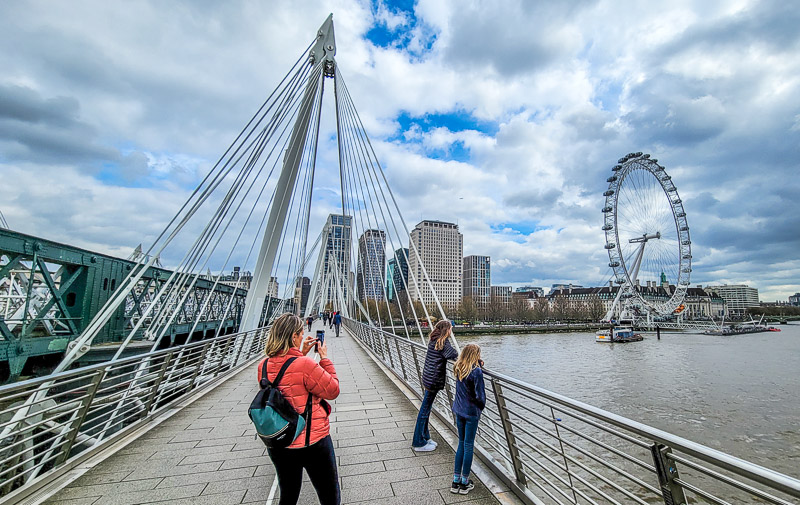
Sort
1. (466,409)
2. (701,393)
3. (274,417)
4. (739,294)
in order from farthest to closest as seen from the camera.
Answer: (739,294) < (701,393) < (466,409) < (274,417)

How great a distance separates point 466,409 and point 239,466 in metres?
2.33

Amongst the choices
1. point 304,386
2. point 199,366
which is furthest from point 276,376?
point 199,366

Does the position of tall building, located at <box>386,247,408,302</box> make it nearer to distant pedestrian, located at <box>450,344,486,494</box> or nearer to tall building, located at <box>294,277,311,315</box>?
distant pedestrian, located at <box>450,344,486,494</box>

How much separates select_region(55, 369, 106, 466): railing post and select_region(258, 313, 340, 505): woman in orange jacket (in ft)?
8.73

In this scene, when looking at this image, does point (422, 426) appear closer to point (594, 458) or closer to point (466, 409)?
point (466, 409)

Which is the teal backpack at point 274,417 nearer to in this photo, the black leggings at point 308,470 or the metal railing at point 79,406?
the black leggings at point 308,470

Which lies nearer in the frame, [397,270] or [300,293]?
[397,270]

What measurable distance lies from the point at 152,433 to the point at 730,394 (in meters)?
22.0

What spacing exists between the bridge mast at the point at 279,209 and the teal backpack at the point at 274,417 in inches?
360

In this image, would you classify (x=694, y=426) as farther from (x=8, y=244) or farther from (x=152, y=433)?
(x=8, y=244)

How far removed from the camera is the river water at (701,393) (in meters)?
11.0

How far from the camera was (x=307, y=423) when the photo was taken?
2.22 meters

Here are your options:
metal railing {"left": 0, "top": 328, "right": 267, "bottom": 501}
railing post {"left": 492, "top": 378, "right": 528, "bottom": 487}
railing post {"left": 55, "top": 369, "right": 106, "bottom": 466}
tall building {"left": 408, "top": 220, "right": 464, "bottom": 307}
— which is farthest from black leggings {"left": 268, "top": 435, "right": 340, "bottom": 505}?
tall building {"left": 408, "top": 220, "right": 464, "bottom": 307}

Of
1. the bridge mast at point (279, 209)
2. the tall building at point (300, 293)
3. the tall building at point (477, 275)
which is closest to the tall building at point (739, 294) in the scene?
the tall building at point (477, 275)
